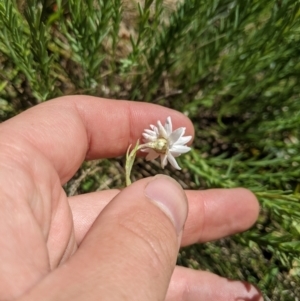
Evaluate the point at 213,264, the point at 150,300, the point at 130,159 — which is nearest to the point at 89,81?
the point at 130,159

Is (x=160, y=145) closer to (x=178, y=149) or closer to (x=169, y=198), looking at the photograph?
(x=178, y=149)

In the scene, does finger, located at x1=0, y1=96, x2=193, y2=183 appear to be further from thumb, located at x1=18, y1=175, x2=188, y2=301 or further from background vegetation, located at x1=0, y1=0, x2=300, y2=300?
thumb, located at x1=18, y1=175, x2=188, y2=301

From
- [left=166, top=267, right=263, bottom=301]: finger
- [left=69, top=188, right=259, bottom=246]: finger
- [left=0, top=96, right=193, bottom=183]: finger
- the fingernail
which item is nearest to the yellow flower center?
[left=0, top=96, right=193, bottom=183]: finger

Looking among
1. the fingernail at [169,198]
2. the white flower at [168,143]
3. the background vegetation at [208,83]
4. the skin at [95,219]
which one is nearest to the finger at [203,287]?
the skin at [95,219]

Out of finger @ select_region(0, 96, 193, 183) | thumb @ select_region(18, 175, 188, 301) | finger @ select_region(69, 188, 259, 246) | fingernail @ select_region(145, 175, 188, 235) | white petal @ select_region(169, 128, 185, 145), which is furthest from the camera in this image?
finger @ select_region(69, 188, 259, 246)

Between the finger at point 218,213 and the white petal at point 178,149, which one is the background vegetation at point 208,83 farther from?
the white petal at point 178,149

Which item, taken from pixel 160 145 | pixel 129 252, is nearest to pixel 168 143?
pixel 160 145

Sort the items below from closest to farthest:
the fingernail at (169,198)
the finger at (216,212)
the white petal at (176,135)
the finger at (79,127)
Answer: the fingernail at (169,198)
the finger at (79,127)
the white petal at (176,135)
the finger at (216,212)
